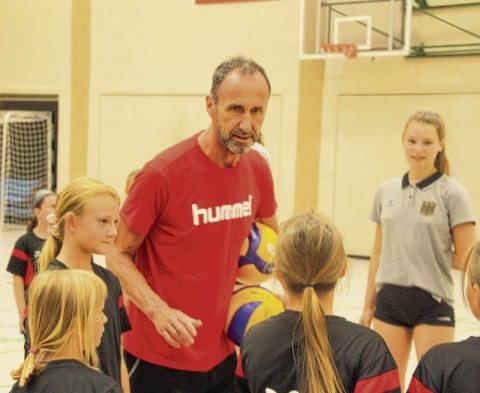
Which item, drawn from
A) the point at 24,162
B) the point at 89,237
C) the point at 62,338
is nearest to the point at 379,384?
the point at 62,338

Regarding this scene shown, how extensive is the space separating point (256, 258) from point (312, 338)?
3.21 feet

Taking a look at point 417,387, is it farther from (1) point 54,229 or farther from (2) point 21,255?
(2) point 21,255

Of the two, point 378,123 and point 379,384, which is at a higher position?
point 378,123

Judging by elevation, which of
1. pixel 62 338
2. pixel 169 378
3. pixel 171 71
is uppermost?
pixel 171 71

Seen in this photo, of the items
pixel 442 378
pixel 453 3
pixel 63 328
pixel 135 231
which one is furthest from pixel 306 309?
pixel 453 3

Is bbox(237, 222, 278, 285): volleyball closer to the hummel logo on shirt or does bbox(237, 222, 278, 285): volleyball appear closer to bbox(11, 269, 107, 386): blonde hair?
the hummel logo on shirt

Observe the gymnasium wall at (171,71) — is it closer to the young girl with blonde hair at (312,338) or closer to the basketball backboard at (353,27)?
the basketball backboard at (353,27)

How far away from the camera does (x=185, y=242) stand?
9.00ft

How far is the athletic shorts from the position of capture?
277 centimetres

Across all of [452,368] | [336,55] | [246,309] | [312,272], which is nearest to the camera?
[452,368]

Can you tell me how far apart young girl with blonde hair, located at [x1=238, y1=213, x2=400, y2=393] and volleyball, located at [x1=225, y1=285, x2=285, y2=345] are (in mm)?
580

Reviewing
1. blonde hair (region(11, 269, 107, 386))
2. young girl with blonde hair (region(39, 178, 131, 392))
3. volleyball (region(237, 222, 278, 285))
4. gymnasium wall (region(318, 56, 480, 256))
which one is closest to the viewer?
blonde hair (region(11, 269, 107, 386))

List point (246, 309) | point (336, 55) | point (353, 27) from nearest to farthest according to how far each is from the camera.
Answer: point (246, 309) → point (336, 55) → point (353, 27)

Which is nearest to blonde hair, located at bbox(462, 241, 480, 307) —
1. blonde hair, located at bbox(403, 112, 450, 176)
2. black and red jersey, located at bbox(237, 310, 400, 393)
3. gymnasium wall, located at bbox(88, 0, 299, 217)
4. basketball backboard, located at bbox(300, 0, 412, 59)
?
black and red jersey, located at bbox(237, 310, 400, 393)
